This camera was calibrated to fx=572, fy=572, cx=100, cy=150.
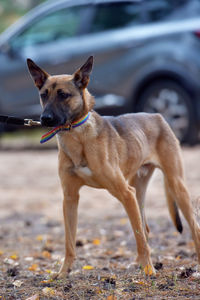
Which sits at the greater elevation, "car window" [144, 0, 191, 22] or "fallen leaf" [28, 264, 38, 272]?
"car window" [144, 0, 191, 22]

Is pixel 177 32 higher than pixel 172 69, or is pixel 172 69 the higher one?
pixel 177 32

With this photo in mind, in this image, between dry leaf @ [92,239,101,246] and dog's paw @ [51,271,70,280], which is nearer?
dog's paw @ [51,271,70,280]

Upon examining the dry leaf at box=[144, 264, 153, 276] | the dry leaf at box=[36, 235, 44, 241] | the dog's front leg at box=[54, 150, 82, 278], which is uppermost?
the dog's front leg at box=[54, 150, 82, 278]

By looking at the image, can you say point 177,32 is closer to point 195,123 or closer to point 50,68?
point 195,123

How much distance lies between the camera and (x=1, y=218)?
7.30 m

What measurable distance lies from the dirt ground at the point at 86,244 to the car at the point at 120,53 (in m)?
0.97

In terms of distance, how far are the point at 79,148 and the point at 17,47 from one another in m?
6.49

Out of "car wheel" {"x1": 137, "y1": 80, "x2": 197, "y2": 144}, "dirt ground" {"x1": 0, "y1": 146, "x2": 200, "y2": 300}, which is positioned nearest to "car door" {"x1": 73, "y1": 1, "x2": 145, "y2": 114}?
"car wheel" {"x1": 137, "y1": 80, "x2": 197, "y2": 144}

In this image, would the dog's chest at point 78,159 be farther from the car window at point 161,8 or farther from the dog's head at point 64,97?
the car window at point 161,8

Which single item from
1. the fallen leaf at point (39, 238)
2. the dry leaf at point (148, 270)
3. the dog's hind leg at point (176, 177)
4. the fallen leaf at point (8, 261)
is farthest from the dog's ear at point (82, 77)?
the fallen leaf at point (39, 238)

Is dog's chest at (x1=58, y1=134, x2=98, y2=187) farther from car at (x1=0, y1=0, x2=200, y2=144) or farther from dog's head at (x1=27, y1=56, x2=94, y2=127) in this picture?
car at (x1=0, y1=0, x2=200, y2=144)

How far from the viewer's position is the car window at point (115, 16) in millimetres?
10062

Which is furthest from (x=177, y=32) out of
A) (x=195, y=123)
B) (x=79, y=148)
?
(x=79, y=148)

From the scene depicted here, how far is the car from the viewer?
9.66 metres
